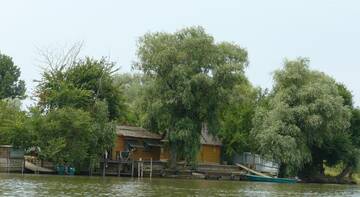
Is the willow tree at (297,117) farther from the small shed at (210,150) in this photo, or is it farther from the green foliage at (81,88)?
the green foliage at (81,88)

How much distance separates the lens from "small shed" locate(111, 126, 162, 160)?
63250mm

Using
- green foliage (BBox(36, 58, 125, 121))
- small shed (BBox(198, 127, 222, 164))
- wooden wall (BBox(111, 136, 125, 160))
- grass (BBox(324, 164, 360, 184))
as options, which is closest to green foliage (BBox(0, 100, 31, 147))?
green foliage (BBox(36, 58, 125, 121))

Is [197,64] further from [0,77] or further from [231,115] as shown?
[0,77]

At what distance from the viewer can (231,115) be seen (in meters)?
71.8

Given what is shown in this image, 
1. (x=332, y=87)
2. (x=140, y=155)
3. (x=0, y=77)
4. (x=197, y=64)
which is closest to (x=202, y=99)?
(x=197, y=64)

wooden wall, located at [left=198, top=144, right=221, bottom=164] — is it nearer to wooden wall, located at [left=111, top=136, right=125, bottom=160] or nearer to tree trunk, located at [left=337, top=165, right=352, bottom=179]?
wooden wall, located at [left=111, top=136, right=125, bottom=160]

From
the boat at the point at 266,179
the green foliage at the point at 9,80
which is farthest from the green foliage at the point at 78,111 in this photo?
the green foliage at the point at 9,80

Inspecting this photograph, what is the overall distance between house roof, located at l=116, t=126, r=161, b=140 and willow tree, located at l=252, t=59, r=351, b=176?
10546 millimetres

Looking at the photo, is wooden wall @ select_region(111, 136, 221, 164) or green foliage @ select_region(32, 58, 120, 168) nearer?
green foliage @ select_region(32, 58, 120, 168)

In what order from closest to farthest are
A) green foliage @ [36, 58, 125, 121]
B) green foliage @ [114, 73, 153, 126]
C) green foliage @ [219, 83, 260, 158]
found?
green foliage @ [36, 58, 125, 121] → green foliage @ [114, 73, 153, 126] → green foliage @ [219, 83, 260, 158]

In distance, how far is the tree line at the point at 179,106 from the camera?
53.6m

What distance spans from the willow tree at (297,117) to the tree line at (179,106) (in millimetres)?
99

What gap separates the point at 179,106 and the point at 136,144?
6.64 metres

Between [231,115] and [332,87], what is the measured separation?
11.6 m
